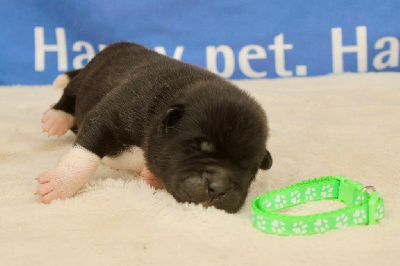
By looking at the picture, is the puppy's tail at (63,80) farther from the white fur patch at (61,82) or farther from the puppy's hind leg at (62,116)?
the puppy's hind leg at (62,116)

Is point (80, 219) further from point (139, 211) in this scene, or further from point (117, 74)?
point (117, 74)

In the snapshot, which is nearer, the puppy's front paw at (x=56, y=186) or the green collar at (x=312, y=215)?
the green collar at (x=312, y=215)

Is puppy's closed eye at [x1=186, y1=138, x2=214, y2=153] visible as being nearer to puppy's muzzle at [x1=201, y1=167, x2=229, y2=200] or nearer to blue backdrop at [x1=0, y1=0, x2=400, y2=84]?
puppy's muzzle at [x1=201, y1=167, x2=229, y2=200]

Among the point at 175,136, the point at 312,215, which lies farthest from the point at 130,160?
the point at 312,215

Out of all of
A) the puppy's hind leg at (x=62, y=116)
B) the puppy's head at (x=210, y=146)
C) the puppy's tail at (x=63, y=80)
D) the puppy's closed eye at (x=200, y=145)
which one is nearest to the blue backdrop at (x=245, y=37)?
the puppy's tail at (x=63, y=80)

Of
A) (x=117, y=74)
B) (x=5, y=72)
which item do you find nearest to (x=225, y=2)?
(x=5, y=72)

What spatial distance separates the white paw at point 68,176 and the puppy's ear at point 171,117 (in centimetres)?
43

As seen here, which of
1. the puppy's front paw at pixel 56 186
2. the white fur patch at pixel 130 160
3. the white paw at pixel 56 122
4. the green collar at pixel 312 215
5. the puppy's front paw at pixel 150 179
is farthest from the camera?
the white paw at pixel 56 122

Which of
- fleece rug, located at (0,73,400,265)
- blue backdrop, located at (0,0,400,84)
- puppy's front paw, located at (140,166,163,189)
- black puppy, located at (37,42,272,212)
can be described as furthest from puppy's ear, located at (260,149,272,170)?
blue backdrop, located at (0,0,400,84)

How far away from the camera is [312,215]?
2051 mm

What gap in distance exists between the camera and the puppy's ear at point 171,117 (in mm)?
2363

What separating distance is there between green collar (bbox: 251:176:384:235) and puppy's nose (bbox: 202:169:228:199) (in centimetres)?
14

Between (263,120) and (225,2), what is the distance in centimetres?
367

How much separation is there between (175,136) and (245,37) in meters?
3.69
